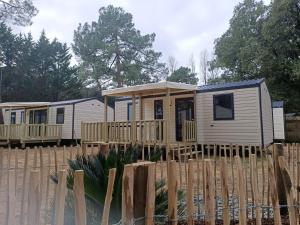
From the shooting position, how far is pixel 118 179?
→ 2338 millimetres

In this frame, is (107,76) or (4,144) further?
(107,76)

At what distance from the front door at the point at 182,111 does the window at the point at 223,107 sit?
123 centimetres

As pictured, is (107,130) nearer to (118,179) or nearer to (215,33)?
(118,179)

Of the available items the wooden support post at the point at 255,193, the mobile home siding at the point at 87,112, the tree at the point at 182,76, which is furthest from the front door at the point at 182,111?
the tree at the point at 182,76

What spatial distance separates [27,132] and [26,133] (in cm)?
10

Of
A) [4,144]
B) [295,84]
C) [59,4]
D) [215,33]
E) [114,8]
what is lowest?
[4,144]

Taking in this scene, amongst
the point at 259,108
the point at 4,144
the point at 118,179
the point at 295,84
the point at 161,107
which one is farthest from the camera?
the point at 295,84

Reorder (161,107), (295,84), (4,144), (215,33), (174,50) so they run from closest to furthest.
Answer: (161,107), (4,144), (295,84), (215,33), (174,50)

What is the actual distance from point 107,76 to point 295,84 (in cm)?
1792

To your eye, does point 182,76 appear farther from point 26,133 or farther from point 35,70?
point 26,133

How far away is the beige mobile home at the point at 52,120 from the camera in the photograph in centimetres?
1802

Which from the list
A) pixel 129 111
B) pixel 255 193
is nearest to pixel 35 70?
pixel 129 111

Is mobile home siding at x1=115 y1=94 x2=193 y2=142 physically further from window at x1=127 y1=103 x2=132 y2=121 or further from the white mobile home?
the white mobile home

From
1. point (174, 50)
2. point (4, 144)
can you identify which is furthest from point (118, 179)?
point (174, 50)
